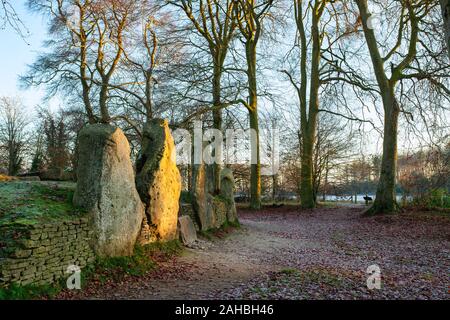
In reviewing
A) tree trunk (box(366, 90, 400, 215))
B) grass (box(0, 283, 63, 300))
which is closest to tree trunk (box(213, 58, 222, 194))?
tree trunk (box(366, 90, 400, 215))

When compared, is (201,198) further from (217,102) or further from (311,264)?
(217,102)

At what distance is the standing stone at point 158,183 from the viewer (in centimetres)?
802

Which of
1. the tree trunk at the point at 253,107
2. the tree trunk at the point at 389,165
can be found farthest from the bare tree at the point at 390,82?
the tree trunk at the point at 253,107

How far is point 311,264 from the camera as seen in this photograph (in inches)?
309

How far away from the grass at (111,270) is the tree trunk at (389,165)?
10.9 m

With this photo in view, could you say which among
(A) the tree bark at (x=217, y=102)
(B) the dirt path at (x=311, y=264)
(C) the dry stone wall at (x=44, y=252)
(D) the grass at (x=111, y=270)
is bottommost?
(B) the dirt path at (x=311, y=264)

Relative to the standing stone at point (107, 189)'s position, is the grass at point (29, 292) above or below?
below

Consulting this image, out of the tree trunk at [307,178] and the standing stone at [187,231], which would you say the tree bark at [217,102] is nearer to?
the standing stone at [187,231]

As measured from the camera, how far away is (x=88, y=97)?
822 inches

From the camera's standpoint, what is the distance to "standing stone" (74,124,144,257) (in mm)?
6422

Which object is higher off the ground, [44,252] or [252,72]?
[252,72]

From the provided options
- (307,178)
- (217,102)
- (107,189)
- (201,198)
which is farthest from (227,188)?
(307,178)

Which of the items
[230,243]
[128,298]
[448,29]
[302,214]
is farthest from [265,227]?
[448,29]

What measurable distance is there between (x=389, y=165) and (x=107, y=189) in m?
13.5
